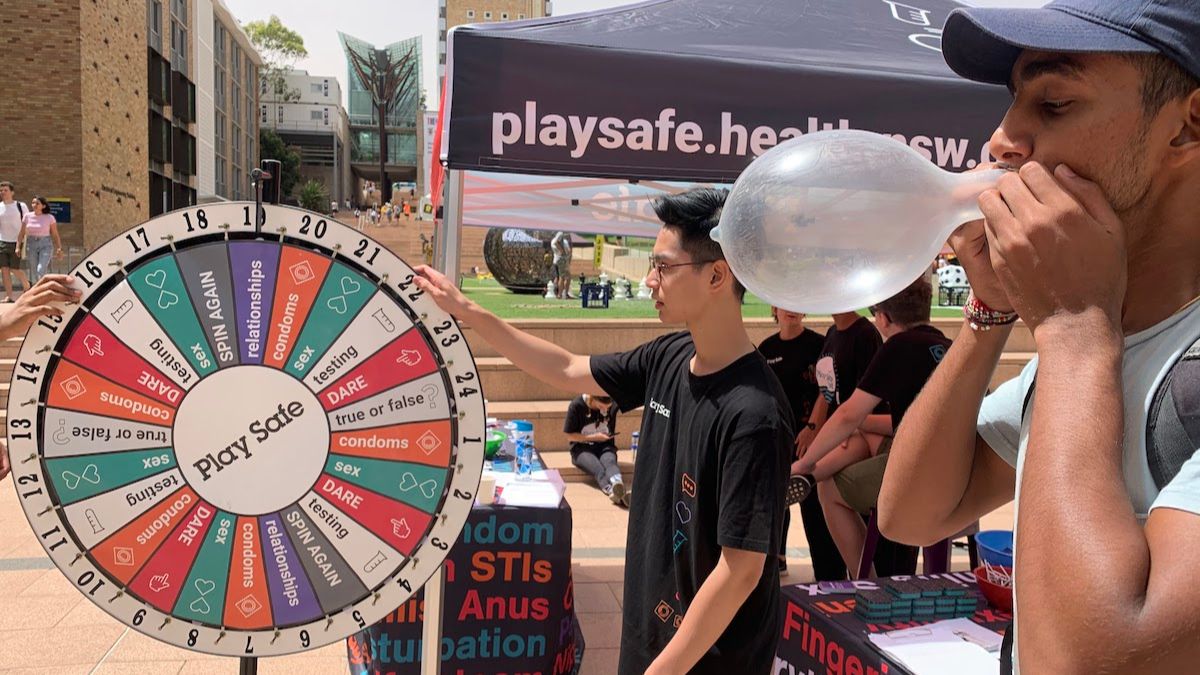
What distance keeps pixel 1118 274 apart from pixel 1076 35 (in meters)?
0.23

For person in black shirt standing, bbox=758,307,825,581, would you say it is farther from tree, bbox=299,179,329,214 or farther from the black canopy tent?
Answer: tree, bbox=299,179,329,214

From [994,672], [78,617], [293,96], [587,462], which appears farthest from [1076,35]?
[293,96]

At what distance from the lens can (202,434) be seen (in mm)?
1735

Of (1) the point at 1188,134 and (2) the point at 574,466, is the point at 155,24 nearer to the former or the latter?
(2) the point at 574,466

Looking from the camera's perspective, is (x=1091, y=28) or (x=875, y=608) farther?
(x=875, y=608)

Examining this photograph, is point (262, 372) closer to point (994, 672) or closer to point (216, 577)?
point (216, 577)

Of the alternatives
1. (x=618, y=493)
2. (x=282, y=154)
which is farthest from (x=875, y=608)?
(x=282, y=154)

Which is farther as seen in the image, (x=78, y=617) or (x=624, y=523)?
(x=624, y=523)

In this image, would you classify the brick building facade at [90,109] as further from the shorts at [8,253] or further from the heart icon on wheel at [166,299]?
the heart icon on wheel at [166,299]

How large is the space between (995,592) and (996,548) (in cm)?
39

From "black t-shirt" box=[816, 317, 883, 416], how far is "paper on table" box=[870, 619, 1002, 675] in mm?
2031

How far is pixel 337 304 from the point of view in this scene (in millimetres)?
1791

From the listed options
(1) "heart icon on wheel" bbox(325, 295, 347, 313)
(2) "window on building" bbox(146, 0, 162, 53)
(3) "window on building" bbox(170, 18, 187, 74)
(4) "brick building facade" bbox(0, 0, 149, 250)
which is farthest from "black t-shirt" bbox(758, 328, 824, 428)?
(3) "window on building" bbox(170, 18, 187, 74)

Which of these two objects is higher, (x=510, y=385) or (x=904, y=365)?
(x=904, y=365)
